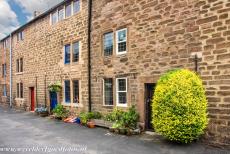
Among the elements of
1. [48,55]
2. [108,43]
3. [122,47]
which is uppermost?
[48,55]

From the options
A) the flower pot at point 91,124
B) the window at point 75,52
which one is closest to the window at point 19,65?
the window at point 75,52

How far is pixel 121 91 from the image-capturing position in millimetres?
12984

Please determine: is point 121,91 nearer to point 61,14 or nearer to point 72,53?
point 72,53

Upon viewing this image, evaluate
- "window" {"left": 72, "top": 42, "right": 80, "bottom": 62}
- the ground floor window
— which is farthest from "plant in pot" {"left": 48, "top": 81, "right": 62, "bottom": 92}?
"window" {"left": 72, "top": 42, "right": 80, "bottom": 62}

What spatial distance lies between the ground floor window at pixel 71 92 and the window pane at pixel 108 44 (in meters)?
3.80

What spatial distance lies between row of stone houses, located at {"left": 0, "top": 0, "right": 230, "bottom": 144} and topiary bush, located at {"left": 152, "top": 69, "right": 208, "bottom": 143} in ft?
2.06

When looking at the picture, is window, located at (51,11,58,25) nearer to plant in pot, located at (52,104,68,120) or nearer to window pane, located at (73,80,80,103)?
window pane, located at (73,80,80,103)

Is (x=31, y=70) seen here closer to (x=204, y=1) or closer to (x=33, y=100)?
(x=33, y=100)

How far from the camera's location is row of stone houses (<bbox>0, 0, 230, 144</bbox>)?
885cm

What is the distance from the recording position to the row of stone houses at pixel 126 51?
29.0ft

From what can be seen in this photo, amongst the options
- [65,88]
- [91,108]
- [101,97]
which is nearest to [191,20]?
[101,97]

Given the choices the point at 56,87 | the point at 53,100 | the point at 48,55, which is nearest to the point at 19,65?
the point at 48,55

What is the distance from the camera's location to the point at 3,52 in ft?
99.5

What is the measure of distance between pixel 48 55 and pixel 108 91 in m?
8.57
